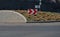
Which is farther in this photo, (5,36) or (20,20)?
(20,20)

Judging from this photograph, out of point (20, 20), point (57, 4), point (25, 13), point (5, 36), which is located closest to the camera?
point (5, 36)

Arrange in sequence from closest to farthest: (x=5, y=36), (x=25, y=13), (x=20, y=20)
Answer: (x=5, y=36) → (x=20, y=20) → (x=25, y=13)

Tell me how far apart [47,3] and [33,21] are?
10.4 m

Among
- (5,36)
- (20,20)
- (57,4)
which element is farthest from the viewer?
(57,4)

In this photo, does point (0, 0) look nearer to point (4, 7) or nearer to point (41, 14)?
point (4, 7)

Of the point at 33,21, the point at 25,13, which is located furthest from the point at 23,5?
the point at 33,21

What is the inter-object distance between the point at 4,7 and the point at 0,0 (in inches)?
59.4

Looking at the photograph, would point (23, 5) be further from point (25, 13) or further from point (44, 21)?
point (44, 21)

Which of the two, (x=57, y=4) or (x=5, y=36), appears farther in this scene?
(x=57, y=4)

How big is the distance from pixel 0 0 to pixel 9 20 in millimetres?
11690

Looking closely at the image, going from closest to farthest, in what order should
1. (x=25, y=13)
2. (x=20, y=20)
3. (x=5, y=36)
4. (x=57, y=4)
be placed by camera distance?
(x=5, y=36), (x=20, y=20), (x=25, y=13), (x=57, y=4)

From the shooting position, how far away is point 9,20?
22.1 m

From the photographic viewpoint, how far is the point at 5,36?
13086 mm

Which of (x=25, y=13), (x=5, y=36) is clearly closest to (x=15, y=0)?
(x=25, y=13)
